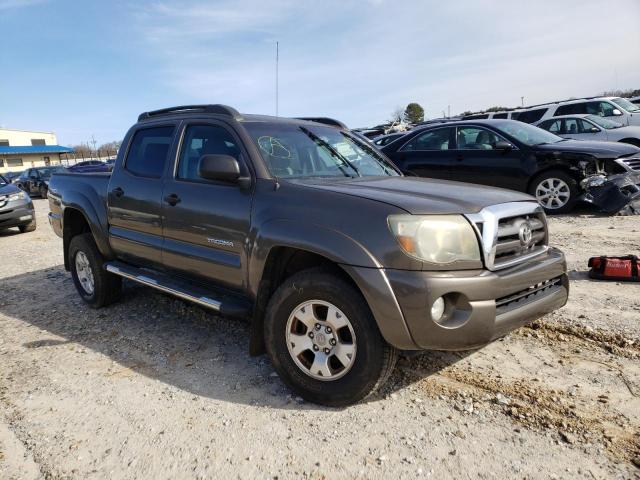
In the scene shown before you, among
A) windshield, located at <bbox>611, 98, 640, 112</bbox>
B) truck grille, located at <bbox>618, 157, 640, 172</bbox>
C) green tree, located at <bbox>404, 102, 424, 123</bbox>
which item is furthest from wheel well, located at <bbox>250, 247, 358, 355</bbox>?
green tree, located at <bbox>404, 102, 424, 123</bbox>

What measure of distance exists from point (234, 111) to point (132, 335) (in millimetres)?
2166

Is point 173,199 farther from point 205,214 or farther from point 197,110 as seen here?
point 197,110

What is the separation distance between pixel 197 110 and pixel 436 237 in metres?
2.37

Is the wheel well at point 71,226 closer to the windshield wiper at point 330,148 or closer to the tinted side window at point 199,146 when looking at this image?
the tinted side window at point 199,146

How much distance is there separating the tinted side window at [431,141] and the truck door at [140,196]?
6.03 m

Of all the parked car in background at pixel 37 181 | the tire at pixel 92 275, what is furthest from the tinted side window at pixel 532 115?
the parked car in background at pixel 37 181

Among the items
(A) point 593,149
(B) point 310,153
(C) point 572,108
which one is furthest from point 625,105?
(B) point 310,153

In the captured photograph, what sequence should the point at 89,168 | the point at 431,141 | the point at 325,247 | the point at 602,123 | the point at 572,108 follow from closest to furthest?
the point at 325,247
the point at 431,141
the point at 602,123
the point at 572,108
the point at 89,168

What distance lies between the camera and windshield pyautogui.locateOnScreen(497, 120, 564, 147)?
830cm

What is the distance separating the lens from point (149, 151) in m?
4.30

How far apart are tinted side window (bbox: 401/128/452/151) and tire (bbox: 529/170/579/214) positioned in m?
1.78

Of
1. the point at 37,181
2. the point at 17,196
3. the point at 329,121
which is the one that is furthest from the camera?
the point at 37,181

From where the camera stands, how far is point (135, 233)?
4.22 m

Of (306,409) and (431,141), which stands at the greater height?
(431,141)
